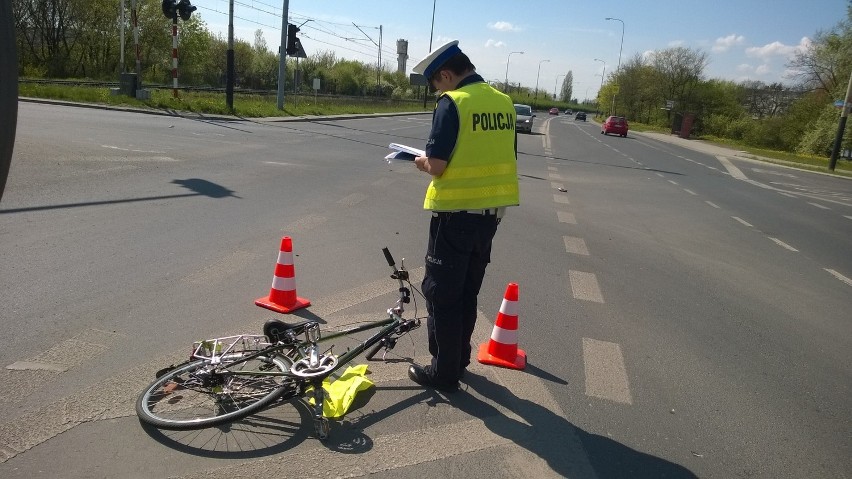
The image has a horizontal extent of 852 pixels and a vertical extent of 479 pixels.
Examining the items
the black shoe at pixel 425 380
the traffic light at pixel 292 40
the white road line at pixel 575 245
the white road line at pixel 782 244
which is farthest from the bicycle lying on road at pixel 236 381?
the traffic light at pixel 292 40

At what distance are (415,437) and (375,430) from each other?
0.71 feet

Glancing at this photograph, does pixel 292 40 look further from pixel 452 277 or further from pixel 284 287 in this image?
pixel 452 277

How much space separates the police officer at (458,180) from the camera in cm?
339

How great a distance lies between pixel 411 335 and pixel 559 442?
1.59 meters

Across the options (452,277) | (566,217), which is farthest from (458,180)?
(566,217)

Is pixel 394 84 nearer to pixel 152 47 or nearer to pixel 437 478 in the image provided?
Answer: pixel 152 47

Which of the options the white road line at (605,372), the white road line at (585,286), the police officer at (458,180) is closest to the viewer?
the police officer at (458,180)

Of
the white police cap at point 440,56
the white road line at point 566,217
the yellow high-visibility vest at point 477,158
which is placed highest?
the white police cap at point 440,56

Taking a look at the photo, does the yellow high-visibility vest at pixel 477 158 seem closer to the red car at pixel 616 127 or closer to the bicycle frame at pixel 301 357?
the bicycle frame at pixel 301 357

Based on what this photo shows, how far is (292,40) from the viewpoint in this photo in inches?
1113

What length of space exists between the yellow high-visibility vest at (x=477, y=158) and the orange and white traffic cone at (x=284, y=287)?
66.1 inches

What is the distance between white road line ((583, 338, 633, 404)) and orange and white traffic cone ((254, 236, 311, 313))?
2258 millimetres

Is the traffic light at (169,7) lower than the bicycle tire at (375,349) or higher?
higher

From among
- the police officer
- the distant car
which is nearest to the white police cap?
the police officer
